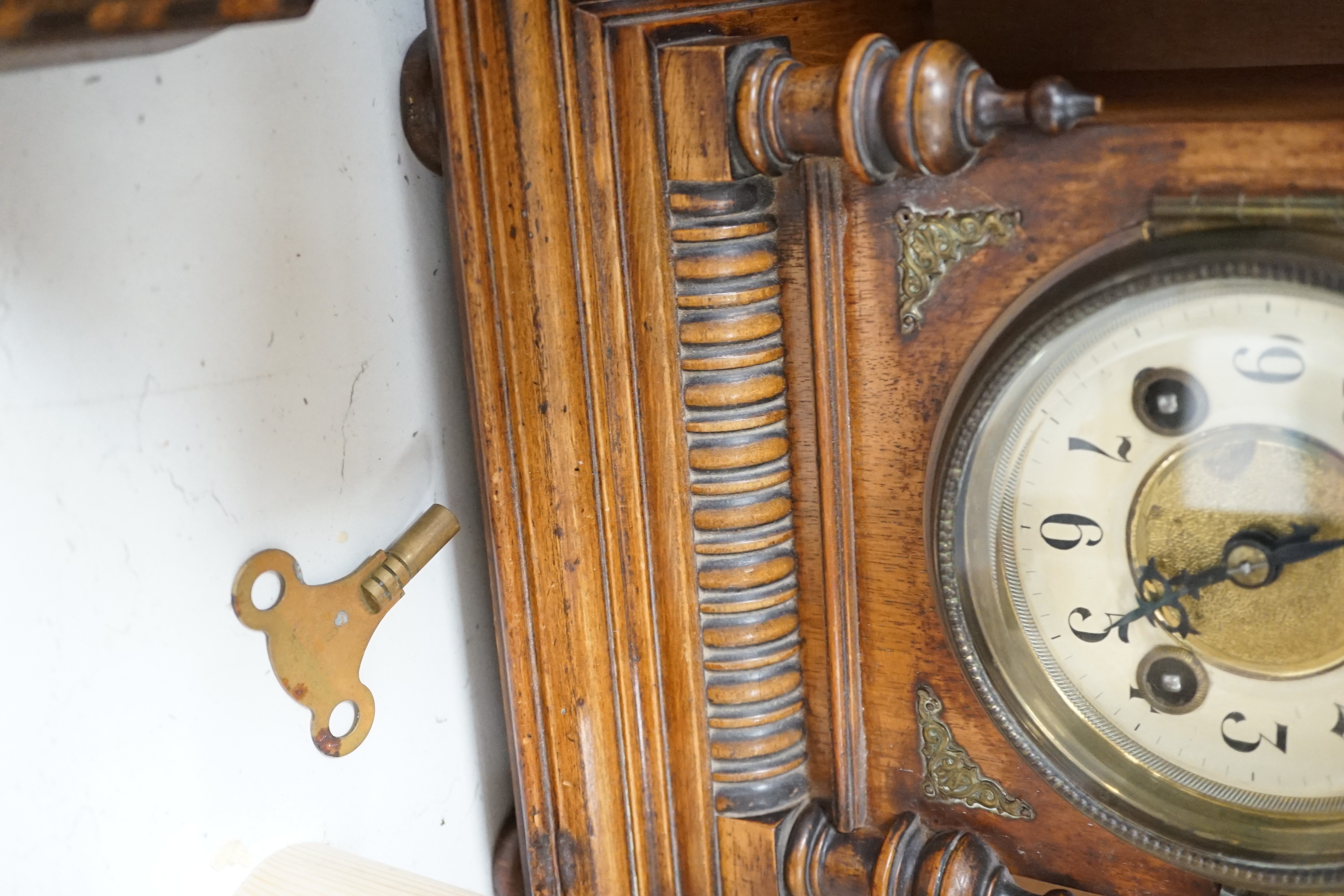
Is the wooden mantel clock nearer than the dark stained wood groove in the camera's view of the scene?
Yes

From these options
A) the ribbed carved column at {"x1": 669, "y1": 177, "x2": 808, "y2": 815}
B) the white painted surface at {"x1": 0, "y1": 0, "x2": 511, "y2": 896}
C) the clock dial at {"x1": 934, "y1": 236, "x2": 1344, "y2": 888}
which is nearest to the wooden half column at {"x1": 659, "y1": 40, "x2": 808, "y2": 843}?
the ribbed carved column at {"x1": 669, "y1": 177, "x2": 808, "y2": 815}

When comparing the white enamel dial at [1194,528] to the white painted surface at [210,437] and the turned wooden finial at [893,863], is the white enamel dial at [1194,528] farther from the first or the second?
the white painted surface at [210,437]

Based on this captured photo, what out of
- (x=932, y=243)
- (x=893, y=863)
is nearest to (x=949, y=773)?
(x=893, y=863)

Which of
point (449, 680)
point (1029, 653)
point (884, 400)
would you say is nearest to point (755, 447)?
point (884, 400)

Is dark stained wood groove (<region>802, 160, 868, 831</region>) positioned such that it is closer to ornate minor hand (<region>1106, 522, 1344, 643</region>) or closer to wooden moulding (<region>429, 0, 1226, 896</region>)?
wooden moulding (<region>429, 0, 1226, 896</region>)

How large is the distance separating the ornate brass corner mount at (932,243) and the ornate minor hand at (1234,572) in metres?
0.23

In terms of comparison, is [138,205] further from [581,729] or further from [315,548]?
[581,729]

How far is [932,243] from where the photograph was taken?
814 mm

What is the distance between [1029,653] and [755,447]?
0.80 feet

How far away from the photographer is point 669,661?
3.05ft

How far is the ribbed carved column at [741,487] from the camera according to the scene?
0.85m

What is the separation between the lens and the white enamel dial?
72 centimetres

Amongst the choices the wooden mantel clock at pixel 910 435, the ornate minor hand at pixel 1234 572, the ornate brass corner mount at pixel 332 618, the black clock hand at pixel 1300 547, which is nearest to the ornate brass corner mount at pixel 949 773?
the wooden mantel clock at pixel 910 435

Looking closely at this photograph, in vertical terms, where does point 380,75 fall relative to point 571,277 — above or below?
above
